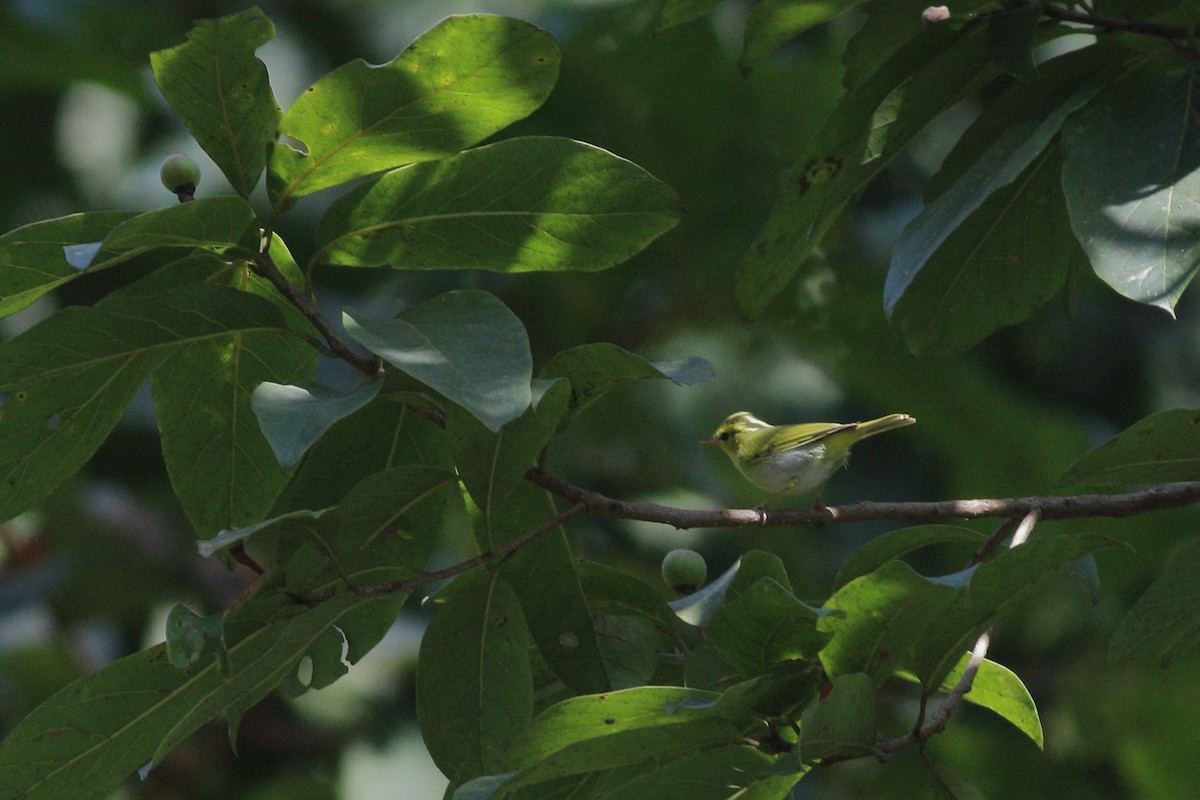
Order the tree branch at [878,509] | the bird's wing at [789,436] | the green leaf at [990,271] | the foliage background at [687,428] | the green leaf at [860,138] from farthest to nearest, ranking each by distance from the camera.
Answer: the foliage background at [687,428], the bird's wing at [789,436], the green leaf at [990,271], the green leaf at [860,138], the tree branch at [878,509]

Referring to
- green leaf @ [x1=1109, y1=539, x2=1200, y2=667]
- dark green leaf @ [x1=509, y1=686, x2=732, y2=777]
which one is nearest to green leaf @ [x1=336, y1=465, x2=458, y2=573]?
dark green leaf @ [x1=509, y1=686, x2=732, y2=777]

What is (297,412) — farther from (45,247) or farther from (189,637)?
(45,247)

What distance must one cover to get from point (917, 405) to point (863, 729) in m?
3.76

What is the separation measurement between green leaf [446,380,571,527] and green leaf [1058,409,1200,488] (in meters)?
0.66

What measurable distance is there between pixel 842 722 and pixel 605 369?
52 centimetres

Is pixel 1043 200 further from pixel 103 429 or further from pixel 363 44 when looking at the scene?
pixel 363 44

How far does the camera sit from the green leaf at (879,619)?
1.53m

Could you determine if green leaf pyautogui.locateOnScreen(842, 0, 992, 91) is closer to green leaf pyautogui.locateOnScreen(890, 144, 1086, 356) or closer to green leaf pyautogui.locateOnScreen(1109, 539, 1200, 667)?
green leaf pyautogui.locateOnScreen(890, 144, 1086, 356)

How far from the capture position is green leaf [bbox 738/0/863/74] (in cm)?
192

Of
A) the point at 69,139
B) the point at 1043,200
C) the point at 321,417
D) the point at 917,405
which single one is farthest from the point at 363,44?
the point at 321,417

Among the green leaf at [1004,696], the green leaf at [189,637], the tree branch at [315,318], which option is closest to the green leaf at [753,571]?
the green leaf at [1004,696]

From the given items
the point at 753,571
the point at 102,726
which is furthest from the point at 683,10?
the point at 102,726

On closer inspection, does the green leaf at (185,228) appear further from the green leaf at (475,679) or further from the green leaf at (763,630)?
the green leaf at (763,630)

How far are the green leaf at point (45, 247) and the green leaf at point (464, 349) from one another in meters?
0.34
